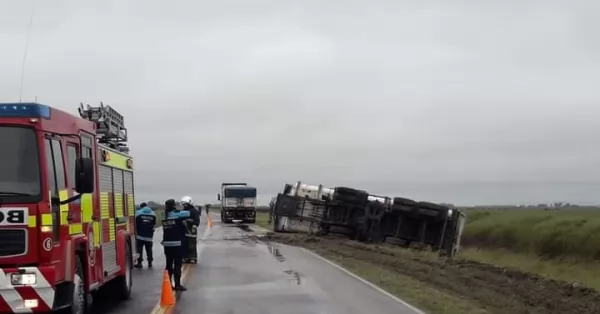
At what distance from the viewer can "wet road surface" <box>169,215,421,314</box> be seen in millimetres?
13266

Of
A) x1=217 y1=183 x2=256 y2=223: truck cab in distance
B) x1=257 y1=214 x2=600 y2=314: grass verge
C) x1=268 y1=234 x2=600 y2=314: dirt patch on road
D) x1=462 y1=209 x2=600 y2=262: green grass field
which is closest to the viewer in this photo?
x1=257 y1=214 x2=600 y2=314: grass verge

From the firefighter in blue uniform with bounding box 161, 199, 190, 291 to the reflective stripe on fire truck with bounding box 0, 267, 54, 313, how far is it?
6086 millimetres

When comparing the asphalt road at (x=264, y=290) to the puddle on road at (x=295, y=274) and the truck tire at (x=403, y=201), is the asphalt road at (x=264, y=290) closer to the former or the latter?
the puddle on road at (x=295, y=274)

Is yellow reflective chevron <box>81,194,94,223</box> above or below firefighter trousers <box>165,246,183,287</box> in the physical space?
above

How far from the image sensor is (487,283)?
846 inches

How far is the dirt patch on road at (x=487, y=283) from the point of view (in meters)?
17.4

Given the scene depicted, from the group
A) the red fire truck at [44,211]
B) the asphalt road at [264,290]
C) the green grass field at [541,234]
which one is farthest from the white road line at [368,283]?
the green grass field at [541,234]

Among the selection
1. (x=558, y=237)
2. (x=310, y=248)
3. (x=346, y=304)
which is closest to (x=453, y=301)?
(x=346, y=304)

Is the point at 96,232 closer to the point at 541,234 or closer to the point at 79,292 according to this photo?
the point at 79,292

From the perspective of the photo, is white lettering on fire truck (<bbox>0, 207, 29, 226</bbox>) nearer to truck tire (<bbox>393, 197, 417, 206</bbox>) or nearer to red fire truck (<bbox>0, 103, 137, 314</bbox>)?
red fire truck (<bbox>0, 103, 137, 314</bbox>)

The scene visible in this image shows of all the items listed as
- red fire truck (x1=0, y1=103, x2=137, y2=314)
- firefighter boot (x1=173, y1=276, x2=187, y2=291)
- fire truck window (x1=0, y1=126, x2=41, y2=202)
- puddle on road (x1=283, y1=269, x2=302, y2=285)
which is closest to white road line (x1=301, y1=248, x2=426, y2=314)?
puddle on road (x1=283, y1=269, x2=302, y2=285)

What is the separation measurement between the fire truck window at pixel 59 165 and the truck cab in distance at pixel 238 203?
50.5 m

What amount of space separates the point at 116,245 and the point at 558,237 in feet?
73.1

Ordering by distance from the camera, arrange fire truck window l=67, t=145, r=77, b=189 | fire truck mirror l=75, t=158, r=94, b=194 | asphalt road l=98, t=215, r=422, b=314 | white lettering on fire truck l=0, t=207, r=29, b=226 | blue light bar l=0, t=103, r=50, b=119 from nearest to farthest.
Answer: white lettering on fire truck l=0, t=207, r=29, b=226, blue light bar l=0, t=103, r=50, b=119, fire truck mirror l=75, t=158, r=94, b=194, fire truck window l=67, t=145, r=77, b=189, asphalt road l=98, t=215, r=422, b=314
